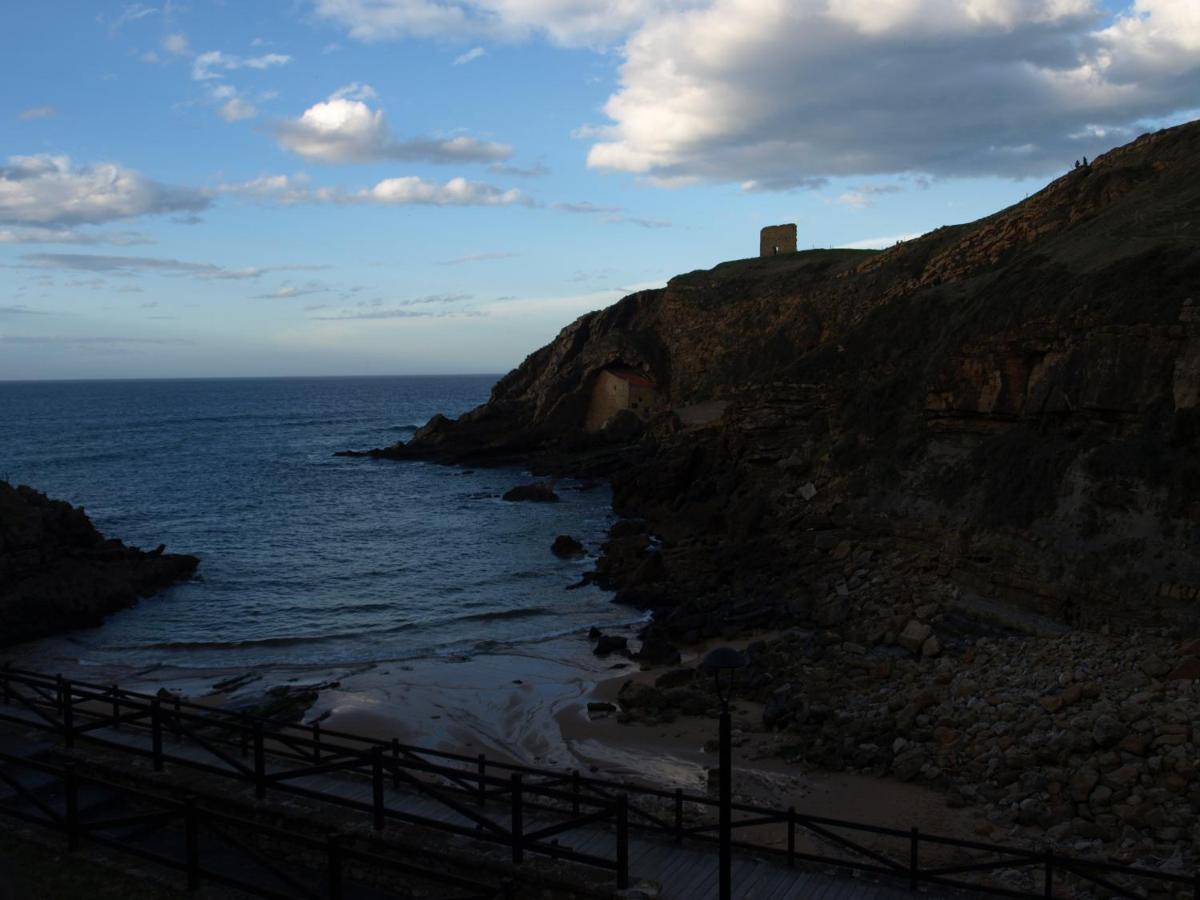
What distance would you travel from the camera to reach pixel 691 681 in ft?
68.2

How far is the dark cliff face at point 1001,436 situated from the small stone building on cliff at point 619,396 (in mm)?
20128

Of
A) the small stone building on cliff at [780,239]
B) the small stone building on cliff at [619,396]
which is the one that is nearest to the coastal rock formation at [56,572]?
the small stone building on cliff at [619,396]

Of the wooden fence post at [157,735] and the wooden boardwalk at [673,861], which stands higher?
the wooden fence post at [157,735]

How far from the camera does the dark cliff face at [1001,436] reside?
62.2 feet

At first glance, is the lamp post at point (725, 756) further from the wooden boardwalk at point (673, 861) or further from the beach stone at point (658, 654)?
the beach stone at point (658, 654)

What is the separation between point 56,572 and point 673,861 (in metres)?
26.6

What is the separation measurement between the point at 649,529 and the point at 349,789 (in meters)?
27.1

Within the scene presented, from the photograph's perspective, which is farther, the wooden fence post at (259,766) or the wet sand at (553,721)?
the wet sand at (553,721)

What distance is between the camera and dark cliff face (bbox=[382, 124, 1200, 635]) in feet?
62.2

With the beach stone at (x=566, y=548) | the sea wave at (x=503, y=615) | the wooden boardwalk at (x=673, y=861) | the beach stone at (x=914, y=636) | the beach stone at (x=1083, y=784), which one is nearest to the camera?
the wooden boardwalk at (x=673, y=861)

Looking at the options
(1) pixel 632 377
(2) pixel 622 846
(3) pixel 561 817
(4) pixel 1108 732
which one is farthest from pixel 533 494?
(2) pixel 622 846

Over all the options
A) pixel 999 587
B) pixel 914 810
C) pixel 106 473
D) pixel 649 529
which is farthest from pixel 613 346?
pixel 914 810

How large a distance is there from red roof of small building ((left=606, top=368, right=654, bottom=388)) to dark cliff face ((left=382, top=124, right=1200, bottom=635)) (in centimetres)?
2094

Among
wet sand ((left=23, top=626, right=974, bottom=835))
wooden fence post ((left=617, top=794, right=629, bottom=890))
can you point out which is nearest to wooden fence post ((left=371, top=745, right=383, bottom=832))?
wooden fence post ((left=617, top=794, right=629, bottom=890))
